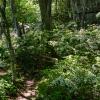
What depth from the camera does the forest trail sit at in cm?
1161

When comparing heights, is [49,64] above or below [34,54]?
below

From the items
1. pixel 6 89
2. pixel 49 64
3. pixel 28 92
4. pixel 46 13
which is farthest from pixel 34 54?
pixel 46 13

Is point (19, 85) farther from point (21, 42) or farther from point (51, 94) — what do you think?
point (21, 42)

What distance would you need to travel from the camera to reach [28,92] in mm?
12297

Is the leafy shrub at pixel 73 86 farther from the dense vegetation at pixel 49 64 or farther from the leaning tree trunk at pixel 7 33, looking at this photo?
the leaning tree trunk at pixel 7 33

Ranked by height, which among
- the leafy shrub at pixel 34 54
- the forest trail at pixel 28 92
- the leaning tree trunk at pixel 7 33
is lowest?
the forest trail at pixel 28 92

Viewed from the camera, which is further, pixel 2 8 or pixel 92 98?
pixel 2 8

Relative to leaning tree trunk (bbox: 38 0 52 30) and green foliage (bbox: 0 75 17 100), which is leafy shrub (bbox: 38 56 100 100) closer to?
green foliage (bbox: 0 75 17 100)

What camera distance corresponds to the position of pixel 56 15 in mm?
33438

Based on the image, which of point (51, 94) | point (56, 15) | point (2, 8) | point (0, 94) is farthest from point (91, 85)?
point (56, 15)

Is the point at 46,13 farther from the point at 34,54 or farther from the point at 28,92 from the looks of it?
the point at 28,92

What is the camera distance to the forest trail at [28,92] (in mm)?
11608

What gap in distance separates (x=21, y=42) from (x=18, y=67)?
1.97 metres

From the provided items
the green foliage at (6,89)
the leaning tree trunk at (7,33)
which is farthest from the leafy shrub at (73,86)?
the leaning tree trunk at (7,33)
